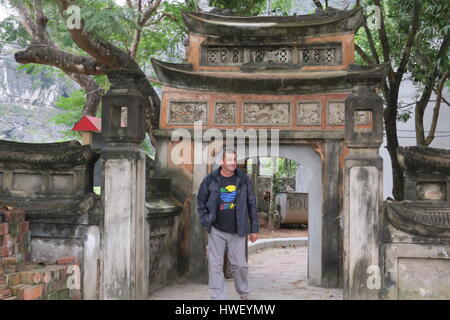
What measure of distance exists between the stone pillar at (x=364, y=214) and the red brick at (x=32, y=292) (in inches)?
146

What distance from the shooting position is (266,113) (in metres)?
8.73

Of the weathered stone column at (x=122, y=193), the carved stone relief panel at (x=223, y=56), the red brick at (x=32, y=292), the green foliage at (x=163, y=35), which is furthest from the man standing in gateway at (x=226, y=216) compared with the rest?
the green foliage at (x=163, y=35)

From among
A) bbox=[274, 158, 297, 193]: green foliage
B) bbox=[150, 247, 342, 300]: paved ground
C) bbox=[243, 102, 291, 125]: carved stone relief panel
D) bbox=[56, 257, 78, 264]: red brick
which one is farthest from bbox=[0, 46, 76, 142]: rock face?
bbox=[56, 257, 78, 264]: red brick

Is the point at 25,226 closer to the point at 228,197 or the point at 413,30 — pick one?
the point at 228,197

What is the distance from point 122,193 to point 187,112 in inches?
112

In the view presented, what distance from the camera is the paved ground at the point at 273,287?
7.55 m

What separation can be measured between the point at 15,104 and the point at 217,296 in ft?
195

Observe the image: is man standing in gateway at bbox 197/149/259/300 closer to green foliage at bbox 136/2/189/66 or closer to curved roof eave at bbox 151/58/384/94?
curved roof eave at bbox 151/58/384/94

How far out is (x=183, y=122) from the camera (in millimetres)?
8703

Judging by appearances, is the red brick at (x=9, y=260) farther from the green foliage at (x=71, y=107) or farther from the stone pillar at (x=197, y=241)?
the green foliage at (x=71, y=107)

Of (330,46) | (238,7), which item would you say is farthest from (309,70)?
(238,7)

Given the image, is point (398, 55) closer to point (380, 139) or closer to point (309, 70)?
point (309, 70)

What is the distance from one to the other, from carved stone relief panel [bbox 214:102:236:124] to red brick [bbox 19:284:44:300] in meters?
4.31

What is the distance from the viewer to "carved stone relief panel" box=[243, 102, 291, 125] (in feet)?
28.5
